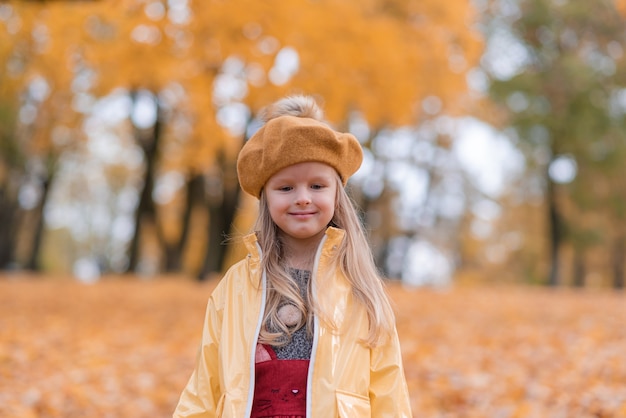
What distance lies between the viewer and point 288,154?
2.06 meters

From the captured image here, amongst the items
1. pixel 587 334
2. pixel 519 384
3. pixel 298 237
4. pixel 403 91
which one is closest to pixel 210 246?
pixel 403 91

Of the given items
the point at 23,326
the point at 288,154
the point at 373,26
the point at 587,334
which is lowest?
the point at 23,326

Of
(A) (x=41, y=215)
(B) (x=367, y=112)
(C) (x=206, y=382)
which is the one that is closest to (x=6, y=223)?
(A) (x=41, y=215)

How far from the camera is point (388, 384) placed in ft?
6.71

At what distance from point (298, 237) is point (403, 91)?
29.1 ft

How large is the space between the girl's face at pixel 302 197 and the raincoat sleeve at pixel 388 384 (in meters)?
0.40

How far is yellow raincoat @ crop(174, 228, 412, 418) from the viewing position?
1957 millimetres

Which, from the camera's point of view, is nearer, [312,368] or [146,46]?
[312,368]

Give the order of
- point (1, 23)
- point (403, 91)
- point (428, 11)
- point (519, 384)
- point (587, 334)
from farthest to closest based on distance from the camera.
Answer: point (428, 11)
point (403, 91)
point (1, 23)
point (587, 334)
point (519, 384)

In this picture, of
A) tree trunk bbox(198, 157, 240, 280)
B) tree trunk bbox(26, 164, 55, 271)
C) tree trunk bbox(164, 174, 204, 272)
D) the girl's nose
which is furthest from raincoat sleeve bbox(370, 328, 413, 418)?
tree trunk bbox(26, 164, 55, 271)

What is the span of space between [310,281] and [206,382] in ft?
1.39

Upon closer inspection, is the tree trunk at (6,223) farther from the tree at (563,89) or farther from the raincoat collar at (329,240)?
the raincoat collar at (329,240)

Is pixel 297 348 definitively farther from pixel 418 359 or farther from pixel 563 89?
pixel 563 89

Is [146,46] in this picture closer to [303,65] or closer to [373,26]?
[303,65]
